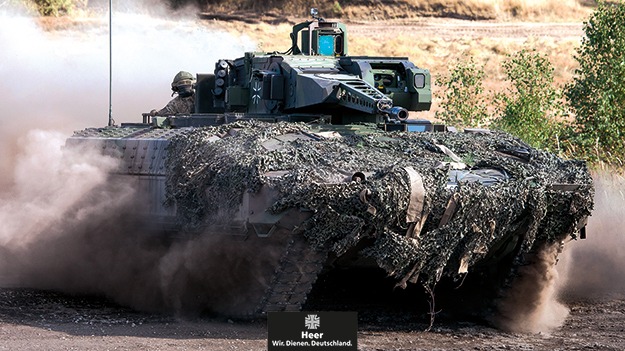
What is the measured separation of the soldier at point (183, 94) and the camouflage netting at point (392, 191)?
3.84 metres

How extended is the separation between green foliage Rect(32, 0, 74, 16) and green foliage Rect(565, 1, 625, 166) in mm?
23099

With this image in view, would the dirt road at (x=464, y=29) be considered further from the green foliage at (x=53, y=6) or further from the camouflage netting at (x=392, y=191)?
the camouflage netting at (x=392, y=191)

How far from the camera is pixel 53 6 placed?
4269 centimetres

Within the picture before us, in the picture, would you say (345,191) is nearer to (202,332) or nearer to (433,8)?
(202,332)

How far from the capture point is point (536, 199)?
11.5 meters

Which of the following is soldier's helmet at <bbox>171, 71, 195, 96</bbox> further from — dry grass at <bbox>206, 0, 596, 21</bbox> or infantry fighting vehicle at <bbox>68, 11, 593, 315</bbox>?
dry grass at <bbox>206, 0, 596, 21</bbox>

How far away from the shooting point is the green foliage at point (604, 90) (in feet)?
74.5

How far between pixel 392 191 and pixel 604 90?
1305cm

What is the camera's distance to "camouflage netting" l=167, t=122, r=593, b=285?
434 inches

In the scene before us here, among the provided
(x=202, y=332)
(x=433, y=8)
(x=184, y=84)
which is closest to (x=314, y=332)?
(x=202, y=332)

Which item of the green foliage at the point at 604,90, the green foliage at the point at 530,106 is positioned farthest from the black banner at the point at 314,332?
the green foliage at the point at 604,90

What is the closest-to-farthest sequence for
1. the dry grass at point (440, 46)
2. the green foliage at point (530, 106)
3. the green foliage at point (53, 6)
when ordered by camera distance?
the green foliage at point (530, 106) → the dry grass at point (440, 46) → the green foliage at point (53, 6)

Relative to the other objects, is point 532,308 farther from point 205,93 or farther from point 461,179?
point 205,93

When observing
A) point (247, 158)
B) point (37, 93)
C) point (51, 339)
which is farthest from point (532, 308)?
point (37, 93)
